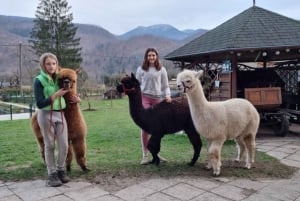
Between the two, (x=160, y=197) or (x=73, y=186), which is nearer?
(x=160, y=197)

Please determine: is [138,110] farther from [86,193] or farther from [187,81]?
[86,193]

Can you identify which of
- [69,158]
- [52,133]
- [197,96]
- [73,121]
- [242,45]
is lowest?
[69,158]

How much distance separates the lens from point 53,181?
4.04m

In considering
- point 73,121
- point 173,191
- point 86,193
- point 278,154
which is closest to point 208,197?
point 173,191

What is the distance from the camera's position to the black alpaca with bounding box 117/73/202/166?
460 centimetres

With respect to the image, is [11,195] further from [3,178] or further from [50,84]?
[50,84]

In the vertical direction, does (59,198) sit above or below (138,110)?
below

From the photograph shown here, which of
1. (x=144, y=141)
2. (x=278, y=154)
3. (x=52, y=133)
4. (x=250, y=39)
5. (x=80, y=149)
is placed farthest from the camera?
(x=250, y=39)

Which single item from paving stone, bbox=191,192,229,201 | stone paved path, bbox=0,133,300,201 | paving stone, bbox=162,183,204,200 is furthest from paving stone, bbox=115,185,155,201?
paving stone, bbox=191,192,229,201

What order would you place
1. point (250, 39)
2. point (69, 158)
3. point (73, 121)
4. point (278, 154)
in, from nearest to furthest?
1. point (73, 121)
2. point (69, 158)
3. point (278, 154)
4. point (250, 39)

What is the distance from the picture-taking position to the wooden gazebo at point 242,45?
7418 mm

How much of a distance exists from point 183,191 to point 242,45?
4.51m

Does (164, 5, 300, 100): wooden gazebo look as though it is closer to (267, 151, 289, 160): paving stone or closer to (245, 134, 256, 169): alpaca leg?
(267, 151, 289, 160): paving stone

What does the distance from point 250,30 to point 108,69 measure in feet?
118
